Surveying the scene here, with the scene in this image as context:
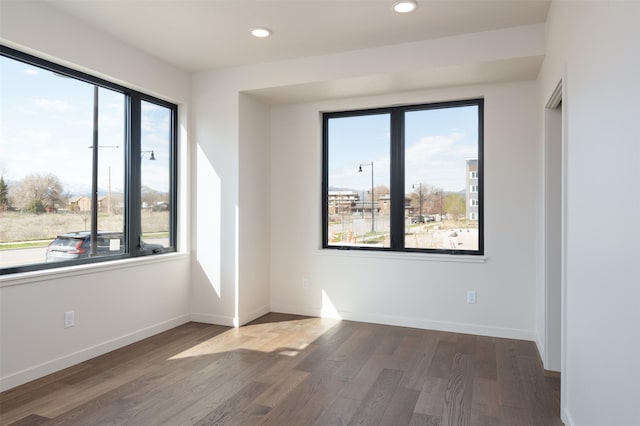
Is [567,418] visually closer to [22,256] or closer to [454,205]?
[454,205]

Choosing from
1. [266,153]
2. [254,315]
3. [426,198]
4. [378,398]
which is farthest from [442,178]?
[254,315]

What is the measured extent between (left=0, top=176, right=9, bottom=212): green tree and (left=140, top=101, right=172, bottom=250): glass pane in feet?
4.07

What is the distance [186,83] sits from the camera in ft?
14.6

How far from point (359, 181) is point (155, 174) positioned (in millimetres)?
2164

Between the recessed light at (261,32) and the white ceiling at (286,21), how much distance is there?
5 cm

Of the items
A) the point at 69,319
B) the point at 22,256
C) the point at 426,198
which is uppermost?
the point at 426,198

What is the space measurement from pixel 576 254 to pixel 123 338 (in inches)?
139

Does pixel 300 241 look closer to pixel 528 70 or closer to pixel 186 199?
pixel 186 199

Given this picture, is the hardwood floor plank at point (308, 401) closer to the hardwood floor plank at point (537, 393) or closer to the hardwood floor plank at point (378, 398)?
the hardwood floor plank at point (378, 398)

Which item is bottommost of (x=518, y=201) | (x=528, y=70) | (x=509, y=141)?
(x=518, y=201)

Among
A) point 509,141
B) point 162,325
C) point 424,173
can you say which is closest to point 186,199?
point 162,325

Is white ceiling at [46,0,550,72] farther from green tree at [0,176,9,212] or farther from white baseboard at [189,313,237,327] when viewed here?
white baseboard at [189,313,237,327]

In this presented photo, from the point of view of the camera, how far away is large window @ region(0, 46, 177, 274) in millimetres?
2951

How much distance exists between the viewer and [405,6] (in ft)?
9.80
